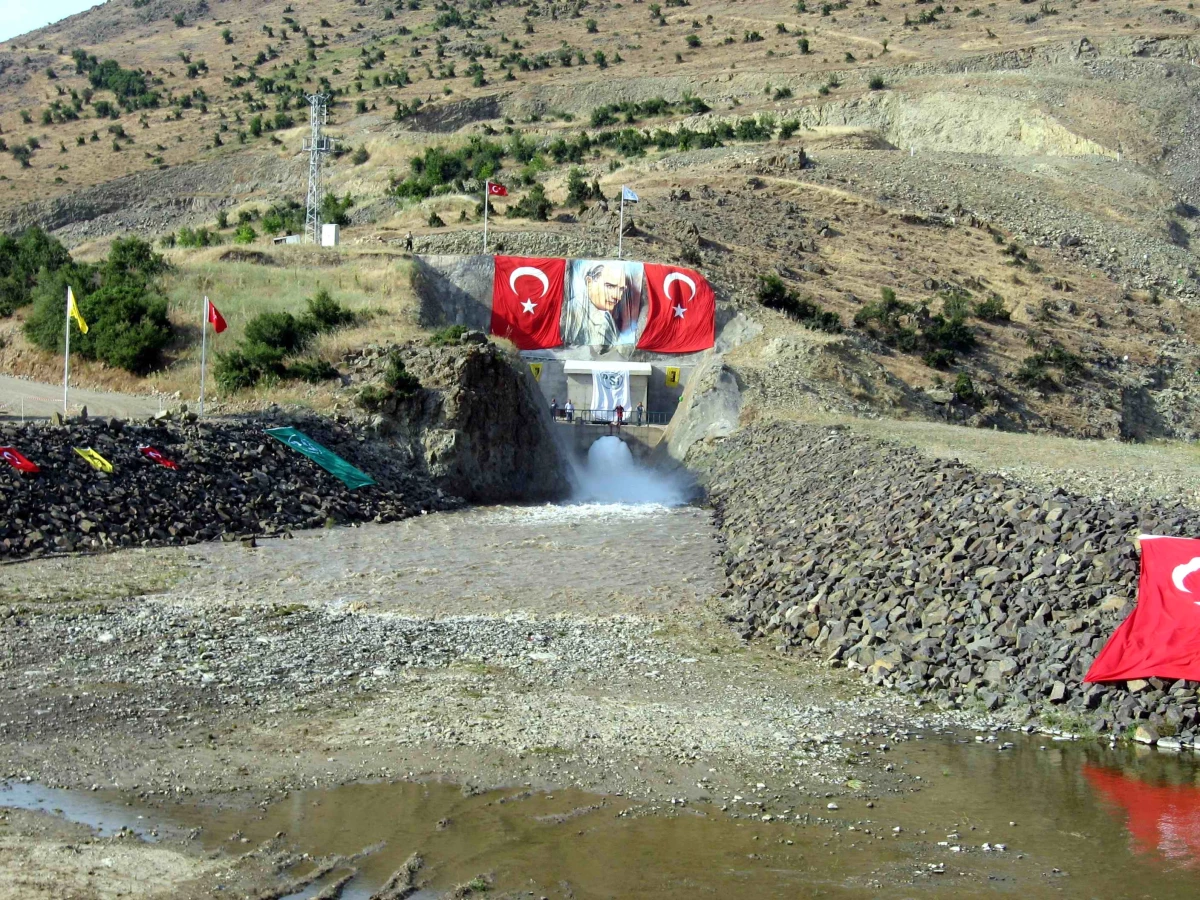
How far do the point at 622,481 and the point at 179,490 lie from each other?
1668 cm

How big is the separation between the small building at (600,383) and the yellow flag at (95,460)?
21.3 meters

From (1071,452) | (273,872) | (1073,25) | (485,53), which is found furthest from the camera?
(485,53)

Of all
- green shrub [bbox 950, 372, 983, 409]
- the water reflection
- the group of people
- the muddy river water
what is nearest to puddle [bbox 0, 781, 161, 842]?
the muddy river water

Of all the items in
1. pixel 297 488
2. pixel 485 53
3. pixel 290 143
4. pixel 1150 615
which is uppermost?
pixel 485 53

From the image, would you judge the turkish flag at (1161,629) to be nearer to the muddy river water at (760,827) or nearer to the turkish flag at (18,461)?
the muddy river water at (760,827)

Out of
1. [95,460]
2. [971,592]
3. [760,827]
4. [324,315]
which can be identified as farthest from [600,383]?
[760,827]

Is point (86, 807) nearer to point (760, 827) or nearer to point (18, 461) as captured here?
point (760, 827)

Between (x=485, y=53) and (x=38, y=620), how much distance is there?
10092 centimetres

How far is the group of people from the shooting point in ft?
148

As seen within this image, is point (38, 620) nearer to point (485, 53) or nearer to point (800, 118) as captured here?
point (800, 118)

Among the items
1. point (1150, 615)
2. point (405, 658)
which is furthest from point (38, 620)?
point (1150, 615)

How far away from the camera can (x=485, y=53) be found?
371ft

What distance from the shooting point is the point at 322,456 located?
32156mm

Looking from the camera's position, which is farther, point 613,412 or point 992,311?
point 992,311
